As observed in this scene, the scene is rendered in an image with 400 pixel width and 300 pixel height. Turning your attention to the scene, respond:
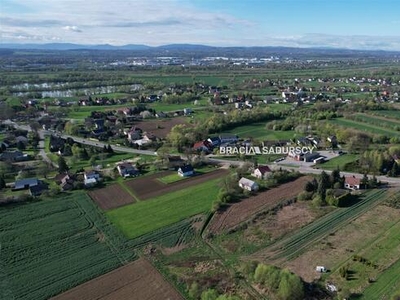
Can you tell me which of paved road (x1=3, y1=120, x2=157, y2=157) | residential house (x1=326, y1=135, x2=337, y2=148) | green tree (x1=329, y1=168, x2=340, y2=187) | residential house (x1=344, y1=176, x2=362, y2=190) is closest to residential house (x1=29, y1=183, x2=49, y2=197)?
paved road (x1=3, y1=120, x2=157, y2=157)

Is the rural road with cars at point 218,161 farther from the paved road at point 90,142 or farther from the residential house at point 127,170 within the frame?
the residential house at point 127,170

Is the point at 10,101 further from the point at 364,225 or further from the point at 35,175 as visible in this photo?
the point at 364,225

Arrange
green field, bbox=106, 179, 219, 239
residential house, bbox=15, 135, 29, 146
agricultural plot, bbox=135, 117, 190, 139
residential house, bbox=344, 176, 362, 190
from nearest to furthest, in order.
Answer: green field, bbox=106, 179, 219, 239
residential house, bbox=344, 176, 362, 190
residential house, bbox=15, 135, 29, 146
agricultural plot, bbox=135, 117, 190, 139

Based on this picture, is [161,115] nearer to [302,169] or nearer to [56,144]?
[56,144]

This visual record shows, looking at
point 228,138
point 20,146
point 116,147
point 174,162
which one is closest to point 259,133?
point 228,138

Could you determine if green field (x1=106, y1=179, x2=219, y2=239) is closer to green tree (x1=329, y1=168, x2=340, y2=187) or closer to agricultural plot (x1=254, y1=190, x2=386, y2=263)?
agricultural plot (x1=254, y1=190, x2=386, y2=263)

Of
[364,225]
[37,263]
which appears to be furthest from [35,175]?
[364,225]
